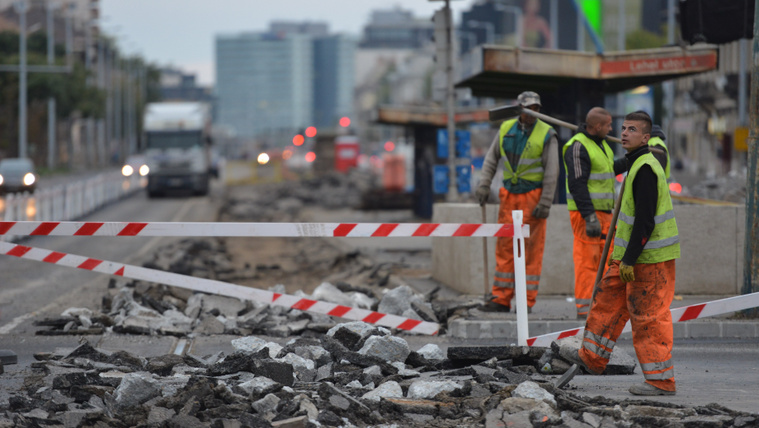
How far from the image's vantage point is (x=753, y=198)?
9242mm

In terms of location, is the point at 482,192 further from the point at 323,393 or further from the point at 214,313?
the point at 323,393

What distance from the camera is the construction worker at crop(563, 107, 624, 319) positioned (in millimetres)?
8648

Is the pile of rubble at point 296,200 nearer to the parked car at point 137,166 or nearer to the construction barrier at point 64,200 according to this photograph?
the parked car at point 137,166

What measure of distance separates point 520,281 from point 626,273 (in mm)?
1678

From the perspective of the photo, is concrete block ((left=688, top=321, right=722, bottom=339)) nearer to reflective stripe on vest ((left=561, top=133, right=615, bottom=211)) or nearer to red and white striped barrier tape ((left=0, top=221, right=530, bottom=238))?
reflective stripe on vest ((left=561, top=133, right=615, bottom=211))

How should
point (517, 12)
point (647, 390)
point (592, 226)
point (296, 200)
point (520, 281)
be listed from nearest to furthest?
point (647, 390) < point (520, 281) < point (592, 226) < point (296, 200) < point (517, 12)

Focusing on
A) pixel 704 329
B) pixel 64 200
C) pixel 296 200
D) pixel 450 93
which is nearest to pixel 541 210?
pixel 704 329

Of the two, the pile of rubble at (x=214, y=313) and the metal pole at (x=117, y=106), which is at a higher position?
the metal pole at (x=117, y=106)

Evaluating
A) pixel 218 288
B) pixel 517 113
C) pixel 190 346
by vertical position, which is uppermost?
pixel 517 113

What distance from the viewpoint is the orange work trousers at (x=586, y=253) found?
8.66 m

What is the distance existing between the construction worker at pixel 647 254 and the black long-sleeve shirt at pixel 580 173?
2.08 m

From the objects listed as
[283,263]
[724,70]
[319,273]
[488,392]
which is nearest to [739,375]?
[488,392]


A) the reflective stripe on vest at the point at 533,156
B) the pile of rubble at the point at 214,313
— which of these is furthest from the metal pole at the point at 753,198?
the pile of rubble at the point at 214,313

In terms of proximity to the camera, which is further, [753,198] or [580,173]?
[753,198]
